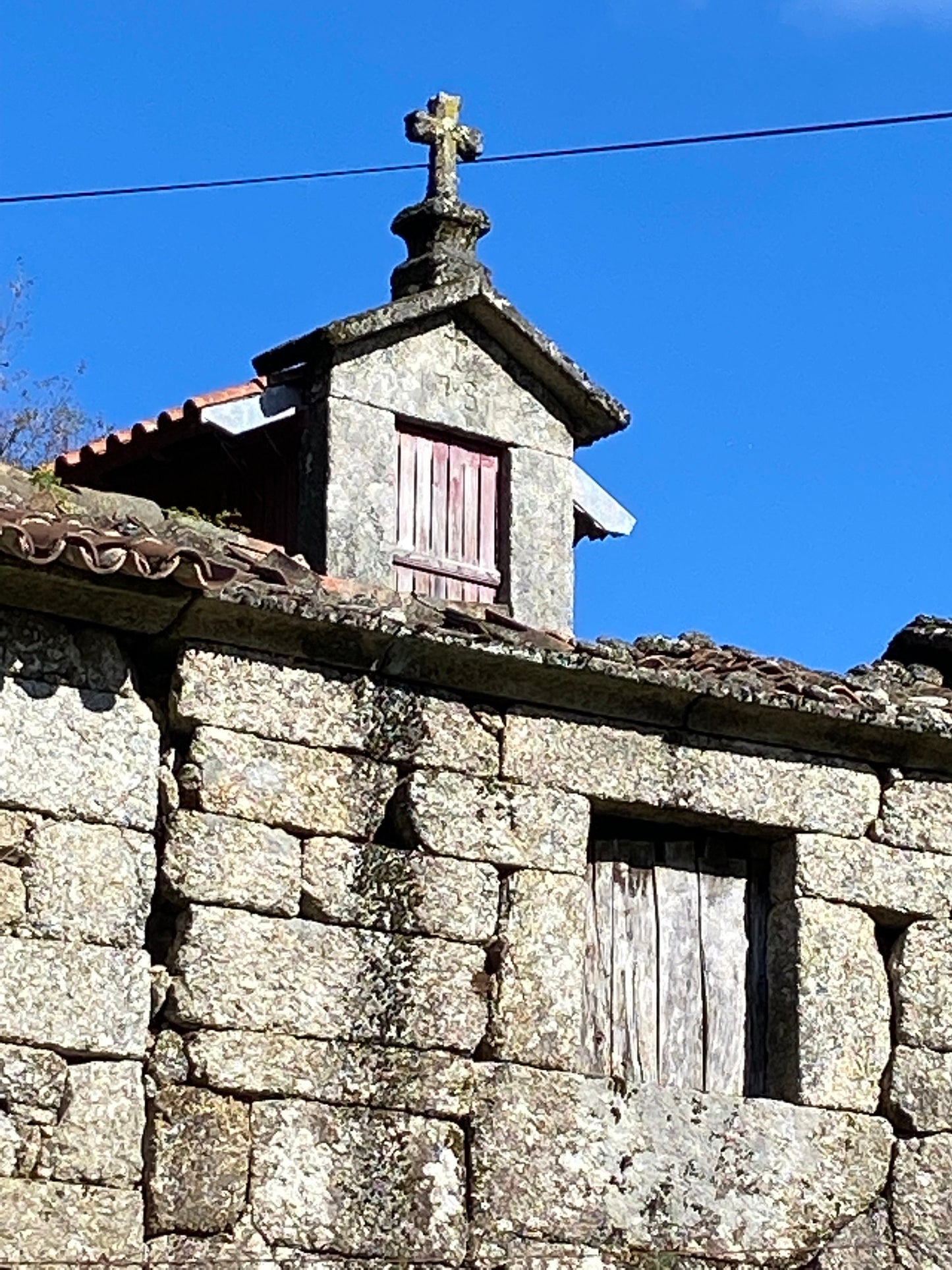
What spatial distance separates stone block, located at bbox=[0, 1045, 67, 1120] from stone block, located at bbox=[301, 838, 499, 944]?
100 cm

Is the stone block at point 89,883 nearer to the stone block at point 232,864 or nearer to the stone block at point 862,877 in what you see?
the stone block at point 232,864

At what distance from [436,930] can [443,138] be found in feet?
14.6

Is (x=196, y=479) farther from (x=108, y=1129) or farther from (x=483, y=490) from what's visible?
(x=108, y=1129)

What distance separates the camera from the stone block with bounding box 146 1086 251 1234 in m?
7.74

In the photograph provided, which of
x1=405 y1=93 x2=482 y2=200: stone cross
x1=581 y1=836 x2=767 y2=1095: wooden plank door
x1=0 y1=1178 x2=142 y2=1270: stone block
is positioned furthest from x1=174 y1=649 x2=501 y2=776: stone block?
x1=405 y1=93 x2=482 y2=200: stone cross

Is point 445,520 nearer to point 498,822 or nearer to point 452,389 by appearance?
point 452,389

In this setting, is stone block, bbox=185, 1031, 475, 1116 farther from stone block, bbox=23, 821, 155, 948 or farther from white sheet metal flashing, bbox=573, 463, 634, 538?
white sheet metal flashing, bbox=573, 463, 634, 538

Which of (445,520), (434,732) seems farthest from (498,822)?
(445,520)

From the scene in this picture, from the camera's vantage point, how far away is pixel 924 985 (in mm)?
9156

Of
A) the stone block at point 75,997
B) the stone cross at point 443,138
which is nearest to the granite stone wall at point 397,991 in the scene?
the stone block at point 75,997

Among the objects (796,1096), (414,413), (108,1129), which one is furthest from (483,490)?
(108,1129)

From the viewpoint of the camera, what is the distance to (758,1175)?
28.6 ft

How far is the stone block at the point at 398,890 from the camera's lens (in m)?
8.23

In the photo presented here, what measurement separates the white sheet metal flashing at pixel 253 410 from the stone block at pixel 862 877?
9.20 ft
